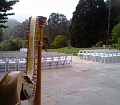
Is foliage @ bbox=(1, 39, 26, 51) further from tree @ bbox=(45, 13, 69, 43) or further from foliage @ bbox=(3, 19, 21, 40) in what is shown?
tree @ bbox=(45, 13, 69, 43)

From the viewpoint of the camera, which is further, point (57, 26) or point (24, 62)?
point (57, 26)

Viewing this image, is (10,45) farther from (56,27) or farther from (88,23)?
(56,27)

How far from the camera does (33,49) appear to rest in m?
1.15

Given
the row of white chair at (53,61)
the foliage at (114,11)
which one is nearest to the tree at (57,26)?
the foliage at (114,11)

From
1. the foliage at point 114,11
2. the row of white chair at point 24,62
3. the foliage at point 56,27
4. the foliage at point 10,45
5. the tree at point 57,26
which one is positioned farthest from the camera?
the tree at point 57,26

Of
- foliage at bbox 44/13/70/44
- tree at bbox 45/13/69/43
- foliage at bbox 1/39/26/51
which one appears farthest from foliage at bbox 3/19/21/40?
tree at bbox 45/13/69/43

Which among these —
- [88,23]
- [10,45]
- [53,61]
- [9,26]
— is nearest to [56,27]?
[88,23]

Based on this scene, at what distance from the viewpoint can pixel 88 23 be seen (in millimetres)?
28797

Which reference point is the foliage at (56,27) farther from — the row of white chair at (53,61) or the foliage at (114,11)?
the row of white chair at (53,61)

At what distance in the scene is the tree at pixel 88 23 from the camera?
27.6 m

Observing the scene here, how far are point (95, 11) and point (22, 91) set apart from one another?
30062 mm

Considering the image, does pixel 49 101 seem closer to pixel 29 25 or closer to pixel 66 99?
pixel 66 99

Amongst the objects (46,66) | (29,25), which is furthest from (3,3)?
(29,25)

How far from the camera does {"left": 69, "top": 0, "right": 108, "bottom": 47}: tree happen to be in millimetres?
27625
